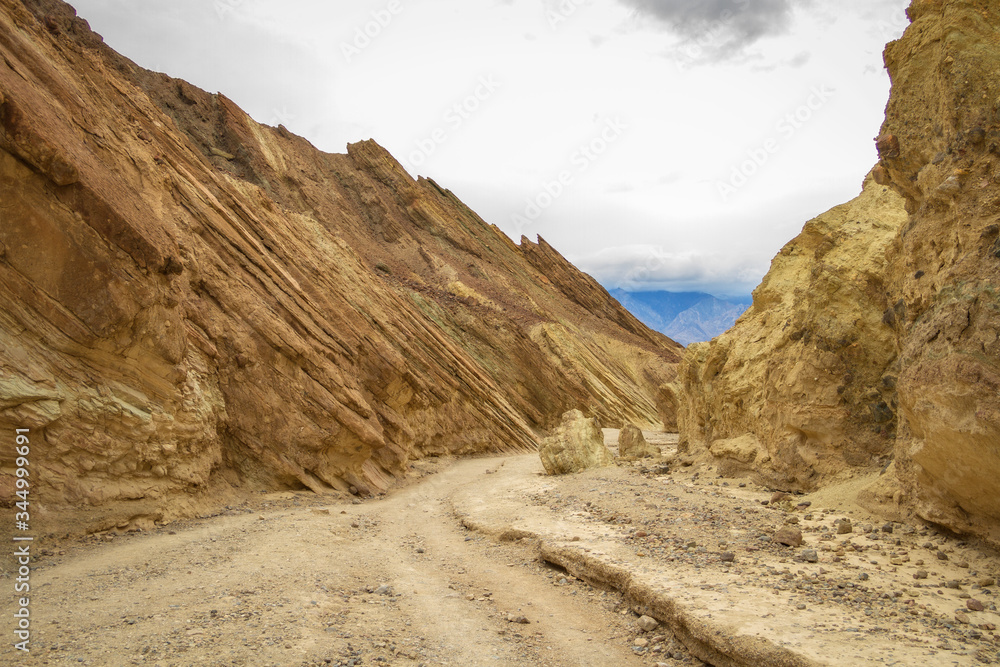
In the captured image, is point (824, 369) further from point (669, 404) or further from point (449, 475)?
point (669, 404)

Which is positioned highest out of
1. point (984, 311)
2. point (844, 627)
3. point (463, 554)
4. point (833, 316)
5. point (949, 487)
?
point (833, 316)

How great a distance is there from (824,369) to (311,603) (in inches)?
316

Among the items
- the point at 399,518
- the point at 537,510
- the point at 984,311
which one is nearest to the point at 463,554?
the point at 537,510

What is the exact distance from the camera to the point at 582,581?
706 cm

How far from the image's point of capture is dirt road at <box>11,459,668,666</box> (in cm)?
502

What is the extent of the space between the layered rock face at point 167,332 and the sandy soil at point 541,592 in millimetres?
1413

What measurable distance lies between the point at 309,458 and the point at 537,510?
500 centimetres

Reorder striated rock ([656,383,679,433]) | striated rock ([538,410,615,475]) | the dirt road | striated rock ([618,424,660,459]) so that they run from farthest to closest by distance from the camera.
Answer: striated rock ([656,383,679,433]) → striated rock ([618,424,660,459]) → striated rock ([538,410,615,475]) → the dirt road

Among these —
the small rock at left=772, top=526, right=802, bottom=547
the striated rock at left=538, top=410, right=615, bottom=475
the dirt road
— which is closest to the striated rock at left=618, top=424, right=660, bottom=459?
the striated rock at left=538, top=410, right=615, bottom=475

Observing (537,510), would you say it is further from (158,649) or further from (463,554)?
(158,649)

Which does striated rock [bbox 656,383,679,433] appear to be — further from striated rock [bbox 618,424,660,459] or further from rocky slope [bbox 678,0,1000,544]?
rocky slope [bbox 678,0,1000,544]

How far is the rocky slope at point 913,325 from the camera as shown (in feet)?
19.8

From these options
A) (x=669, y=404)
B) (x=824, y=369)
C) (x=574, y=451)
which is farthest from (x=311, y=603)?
(x=669, y=404)

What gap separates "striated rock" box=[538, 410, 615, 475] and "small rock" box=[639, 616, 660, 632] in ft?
29.5
